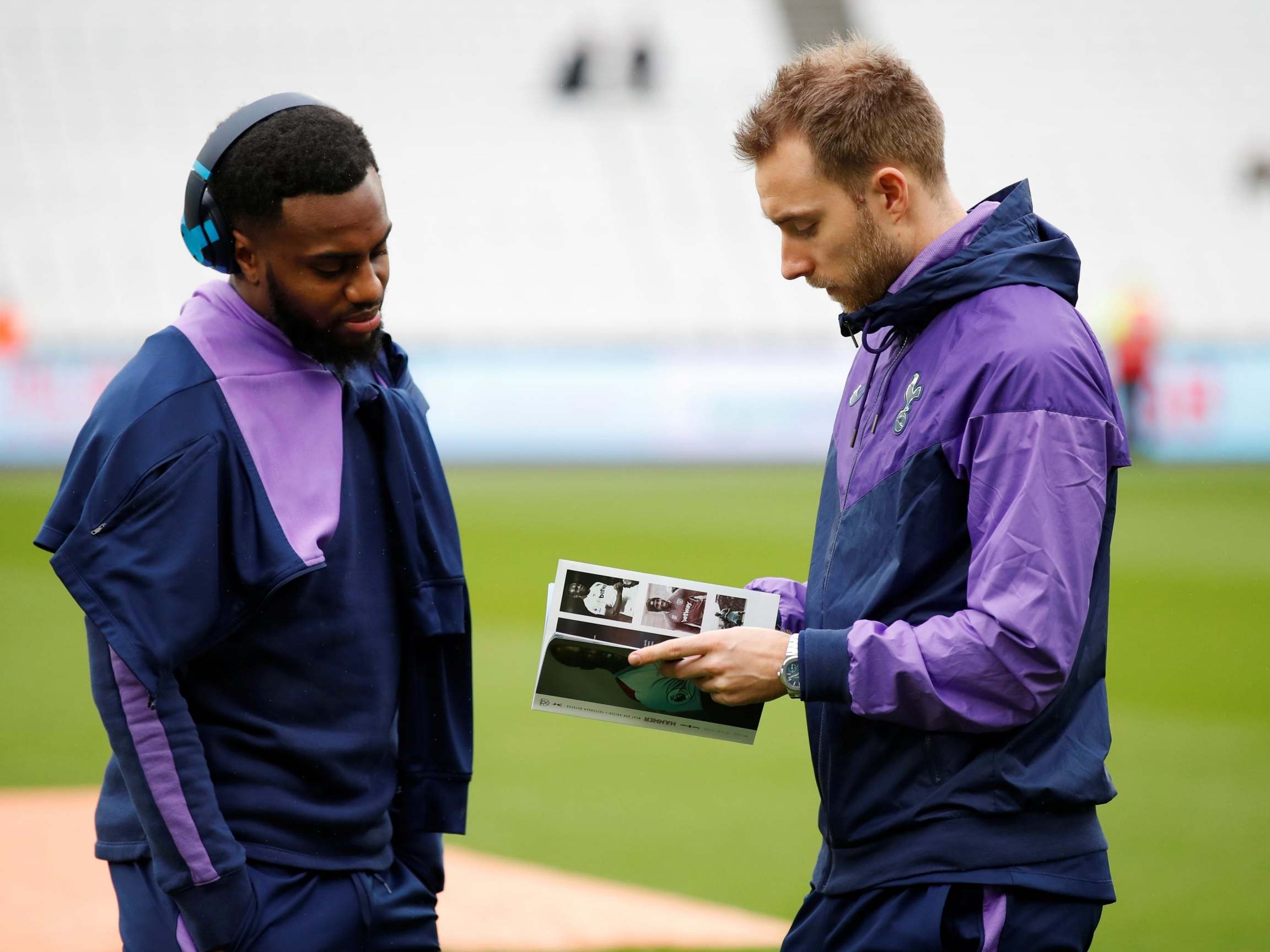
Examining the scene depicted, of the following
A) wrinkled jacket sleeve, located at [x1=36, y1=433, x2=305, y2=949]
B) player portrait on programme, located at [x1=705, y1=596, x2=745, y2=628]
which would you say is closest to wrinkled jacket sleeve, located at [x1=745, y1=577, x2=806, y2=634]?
player portrait on programme, located at [x1=705, y1=596, x2=745, y2=628]

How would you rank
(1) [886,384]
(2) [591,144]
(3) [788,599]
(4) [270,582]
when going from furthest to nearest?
(2) [591,144] < (3) [788,599] < (1) [886,384] < (4) [270,582]

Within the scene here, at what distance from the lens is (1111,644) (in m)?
9.11

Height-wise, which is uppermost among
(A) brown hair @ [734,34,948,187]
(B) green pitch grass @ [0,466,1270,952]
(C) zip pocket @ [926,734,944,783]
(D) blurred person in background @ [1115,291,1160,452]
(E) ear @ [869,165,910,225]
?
(A) brown hair @ [734,34,948,187]

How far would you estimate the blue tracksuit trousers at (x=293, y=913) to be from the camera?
2.44 meters

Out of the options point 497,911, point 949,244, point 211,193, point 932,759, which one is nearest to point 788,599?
point 932,759

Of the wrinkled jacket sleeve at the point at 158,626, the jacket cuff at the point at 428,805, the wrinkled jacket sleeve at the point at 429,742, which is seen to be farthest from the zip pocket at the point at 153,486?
the jacket cuff at the point at 428,805

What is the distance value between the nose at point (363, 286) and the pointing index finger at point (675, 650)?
82 cm

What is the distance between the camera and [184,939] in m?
2.40

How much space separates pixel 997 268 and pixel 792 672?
77 centimetres

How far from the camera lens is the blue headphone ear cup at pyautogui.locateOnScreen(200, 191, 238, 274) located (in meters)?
2.56

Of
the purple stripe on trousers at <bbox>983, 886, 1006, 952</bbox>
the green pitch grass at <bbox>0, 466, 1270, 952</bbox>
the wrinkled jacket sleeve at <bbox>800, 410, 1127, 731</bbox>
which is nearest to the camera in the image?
the wrinkled jacket sleeve at <bbox>800, 410, 1127, 731</bbox>

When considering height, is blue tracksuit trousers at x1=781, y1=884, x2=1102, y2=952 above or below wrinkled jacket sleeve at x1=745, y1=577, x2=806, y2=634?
below

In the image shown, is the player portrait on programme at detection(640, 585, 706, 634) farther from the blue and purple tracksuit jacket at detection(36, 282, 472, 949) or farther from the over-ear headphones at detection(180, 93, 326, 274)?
the over-ear headphones at detection(180, 93, 326, 274)

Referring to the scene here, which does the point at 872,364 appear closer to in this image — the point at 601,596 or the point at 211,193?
the point at 601,596
